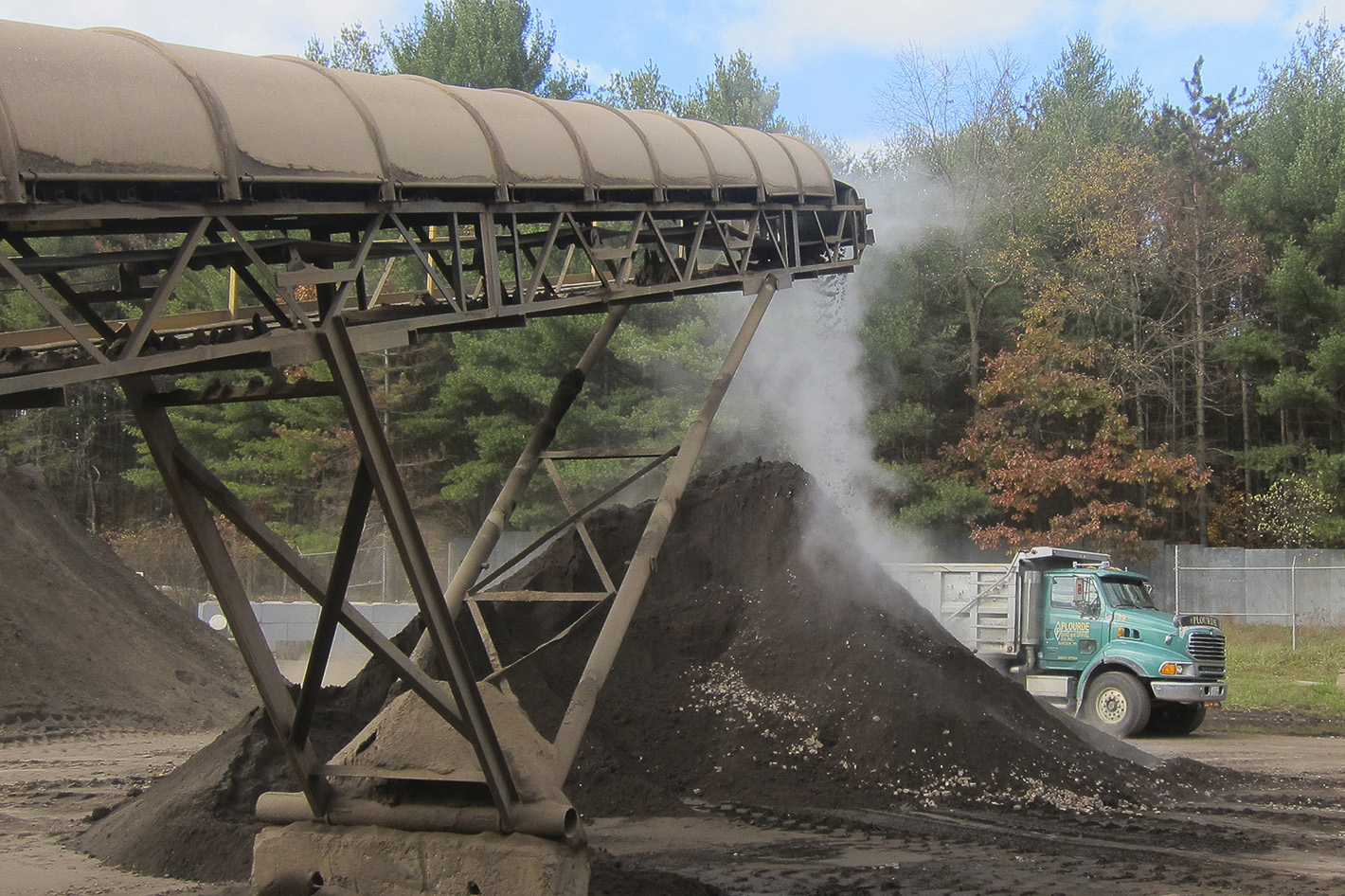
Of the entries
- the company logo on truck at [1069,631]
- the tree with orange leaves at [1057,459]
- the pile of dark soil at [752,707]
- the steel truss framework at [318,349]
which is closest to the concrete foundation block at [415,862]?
the steel truss framework at [318,349]

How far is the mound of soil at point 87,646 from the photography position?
18188mm

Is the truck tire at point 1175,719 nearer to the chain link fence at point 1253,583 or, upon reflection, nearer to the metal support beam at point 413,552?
the chain link fence at point 1253,583

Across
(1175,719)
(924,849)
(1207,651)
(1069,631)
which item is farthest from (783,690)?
(1175,719)

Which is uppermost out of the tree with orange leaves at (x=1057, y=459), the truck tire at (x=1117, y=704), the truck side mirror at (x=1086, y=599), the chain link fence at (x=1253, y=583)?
the tree with orange leaves at (x=1057, y=459)

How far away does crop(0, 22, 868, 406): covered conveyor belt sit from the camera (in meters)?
5.30

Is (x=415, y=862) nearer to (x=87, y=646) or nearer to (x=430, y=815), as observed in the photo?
(x=430, y=815)

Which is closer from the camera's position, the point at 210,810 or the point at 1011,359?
the point at 210,810

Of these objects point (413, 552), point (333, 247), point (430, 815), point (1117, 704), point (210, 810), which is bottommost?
point (210, 810)

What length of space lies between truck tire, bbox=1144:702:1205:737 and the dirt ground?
3.91 m

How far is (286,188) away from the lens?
646 cm

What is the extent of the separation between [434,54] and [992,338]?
16799mm

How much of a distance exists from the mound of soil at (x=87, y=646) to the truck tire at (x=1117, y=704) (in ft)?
42.0

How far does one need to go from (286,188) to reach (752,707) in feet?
25.0

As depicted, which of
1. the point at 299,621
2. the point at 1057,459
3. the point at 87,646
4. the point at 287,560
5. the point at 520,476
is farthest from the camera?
the point at 1057,459
